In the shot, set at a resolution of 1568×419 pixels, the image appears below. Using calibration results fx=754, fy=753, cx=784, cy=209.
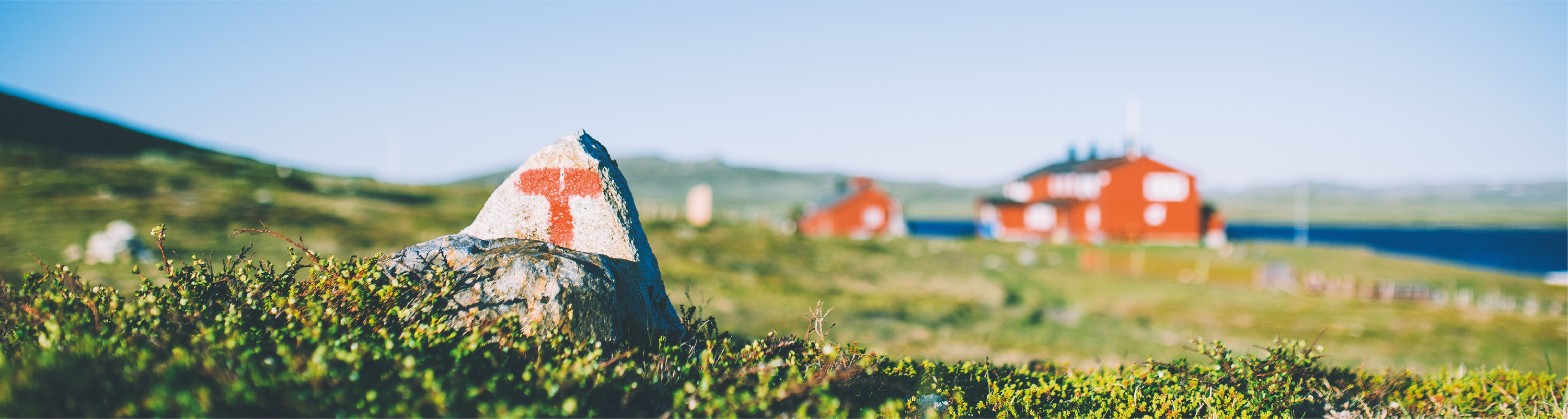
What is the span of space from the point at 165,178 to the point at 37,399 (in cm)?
4355

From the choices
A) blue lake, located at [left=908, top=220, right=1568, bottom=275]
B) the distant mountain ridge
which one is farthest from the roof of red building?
the distant mountain ridge

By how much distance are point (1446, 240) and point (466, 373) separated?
126m

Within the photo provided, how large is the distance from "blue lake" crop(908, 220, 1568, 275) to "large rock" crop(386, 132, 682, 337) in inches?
2359

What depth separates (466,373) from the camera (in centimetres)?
450

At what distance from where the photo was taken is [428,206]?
43.9m

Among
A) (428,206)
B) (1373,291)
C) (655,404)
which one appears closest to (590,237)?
(655,404)

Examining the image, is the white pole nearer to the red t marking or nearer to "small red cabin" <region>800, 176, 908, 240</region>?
"small red cabin" <region>800, 176, 908, 240</region>

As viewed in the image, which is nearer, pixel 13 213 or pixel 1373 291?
pixel 13 213

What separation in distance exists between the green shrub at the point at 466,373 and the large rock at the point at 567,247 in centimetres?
30

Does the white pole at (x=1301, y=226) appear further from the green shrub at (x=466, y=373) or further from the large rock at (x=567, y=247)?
the large rock at (x=567, y=247)

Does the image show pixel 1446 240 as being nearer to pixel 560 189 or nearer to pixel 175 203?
pixel 560 189

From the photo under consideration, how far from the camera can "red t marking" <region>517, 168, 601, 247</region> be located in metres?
6.66

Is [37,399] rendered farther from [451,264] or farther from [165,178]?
[165,178]

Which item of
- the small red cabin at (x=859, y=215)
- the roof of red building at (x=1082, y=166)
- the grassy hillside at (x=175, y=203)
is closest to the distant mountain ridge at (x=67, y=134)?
the grassy hillside at (x=175, y=203)
